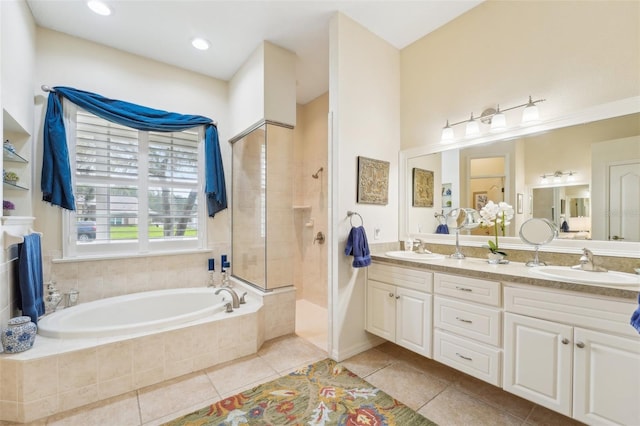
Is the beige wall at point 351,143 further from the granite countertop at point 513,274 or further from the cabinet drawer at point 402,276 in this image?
the granite countertop at point 513,274

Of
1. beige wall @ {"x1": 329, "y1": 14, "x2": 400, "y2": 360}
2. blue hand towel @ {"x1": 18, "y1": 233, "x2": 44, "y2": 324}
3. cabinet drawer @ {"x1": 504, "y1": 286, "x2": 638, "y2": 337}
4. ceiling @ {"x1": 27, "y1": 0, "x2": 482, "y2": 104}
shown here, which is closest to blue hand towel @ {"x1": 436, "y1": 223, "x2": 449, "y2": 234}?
beige wall @ {"x1": 329, "y1": 14, "x2": 400, "y2": 360}

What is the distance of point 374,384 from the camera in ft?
6.50

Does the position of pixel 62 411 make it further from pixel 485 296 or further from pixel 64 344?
pixel 485 296

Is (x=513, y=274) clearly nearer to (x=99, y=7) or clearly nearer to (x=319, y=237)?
(x=319, y=237)

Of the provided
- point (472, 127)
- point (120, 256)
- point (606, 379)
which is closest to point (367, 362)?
point (606, 379)

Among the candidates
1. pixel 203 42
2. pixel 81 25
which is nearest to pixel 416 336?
pixel 203 42

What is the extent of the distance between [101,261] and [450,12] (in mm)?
3952

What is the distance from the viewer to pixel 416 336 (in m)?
2.08

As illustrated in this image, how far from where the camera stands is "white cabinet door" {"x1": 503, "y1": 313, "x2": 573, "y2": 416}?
1.39 metres

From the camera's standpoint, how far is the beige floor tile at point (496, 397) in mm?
1712

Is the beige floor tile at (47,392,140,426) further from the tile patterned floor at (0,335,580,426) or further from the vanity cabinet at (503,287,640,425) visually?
the vanity cabinet at (503,287,640,425)

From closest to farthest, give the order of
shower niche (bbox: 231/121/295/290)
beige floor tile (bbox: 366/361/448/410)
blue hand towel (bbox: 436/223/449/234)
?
beige floor tile (bbox: 366/361/448/410) → blue hand towel (bbox: 436/223/449/234) → shower niche (bbox: 231/121/295/290)

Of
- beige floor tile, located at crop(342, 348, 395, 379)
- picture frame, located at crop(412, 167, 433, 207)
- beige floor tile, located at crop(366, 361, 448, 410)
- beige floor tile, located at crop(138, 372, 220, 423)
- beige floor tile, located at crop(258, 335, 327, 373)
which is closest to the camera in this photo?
beige floor tile, located at crop(138, 372, 220, 423)

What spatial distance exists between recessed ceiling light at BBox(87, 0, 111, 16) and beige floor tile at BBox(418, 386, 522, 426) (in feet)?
12.5
